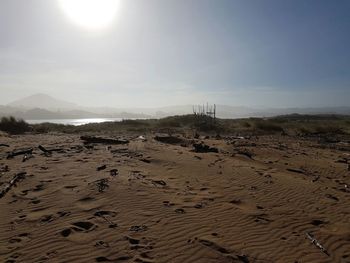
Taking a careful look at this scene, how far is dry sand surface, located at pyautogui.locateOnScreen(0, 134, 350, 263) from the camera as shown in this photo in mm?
5637

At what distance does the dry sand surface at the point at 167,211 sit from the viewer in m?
5.64

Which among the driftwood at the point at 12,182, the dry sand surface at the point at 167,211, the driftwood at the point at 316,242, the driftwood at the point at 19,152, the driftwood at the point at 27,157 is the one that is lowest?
the driftwood at the point at 316,242

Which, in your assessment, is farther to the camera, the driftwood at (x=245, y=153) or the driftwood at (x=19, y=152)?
the driftwood at (x=245, y=153)

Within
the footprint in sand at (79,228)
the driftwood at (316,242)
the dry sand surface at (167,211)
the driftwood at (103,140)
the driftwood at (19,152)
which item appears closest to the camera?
the dry sand surface at (167,211)

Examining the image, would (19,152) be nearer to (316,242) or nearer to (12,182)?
(12,182)

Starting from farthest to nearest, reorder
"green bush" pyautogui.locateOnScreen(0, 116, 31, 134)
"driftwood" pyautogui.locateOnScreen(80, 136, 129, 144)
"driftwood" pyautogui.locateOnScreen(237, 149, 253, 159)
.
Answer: "green bush" pyautogui.locateOnScreen(0, 116, 31, 134), "driftwood" pyautogui.locateOnScreen(80, 136, 129, 144), "driftwood" pyautogui.locateOnScreen(237, 149, 253, 159)

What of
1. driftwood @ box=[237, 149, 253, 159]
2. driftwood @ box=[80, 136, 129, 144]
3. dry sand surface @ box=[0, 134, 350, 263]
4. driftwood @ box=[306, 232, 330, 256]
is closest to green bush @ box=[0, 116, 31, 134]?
driftwood @ box=[80, 136, 129, 144]

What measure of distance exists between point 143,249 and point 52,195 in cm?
333

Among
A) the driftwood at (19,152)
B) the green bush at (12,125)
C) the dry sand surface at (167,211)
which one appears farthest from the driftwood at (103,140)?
the green bush at (12,125)

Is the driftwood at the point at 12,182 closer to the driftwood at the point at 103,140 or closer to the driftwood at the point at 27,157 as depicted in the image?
the driftwood at the point at 27,157

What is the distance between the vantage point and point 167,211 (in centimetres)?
728

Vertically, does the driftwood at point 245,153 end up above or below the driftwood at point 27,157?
below

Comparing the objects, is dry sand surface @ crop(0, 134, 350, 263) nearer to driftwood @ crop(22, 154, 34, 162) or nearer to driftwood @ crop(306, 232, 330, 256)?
driftwood @ crop(306, 232, 330, 256)

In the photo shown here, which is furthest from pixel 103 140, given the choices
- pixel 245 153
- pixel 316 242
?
pixel 316 242
